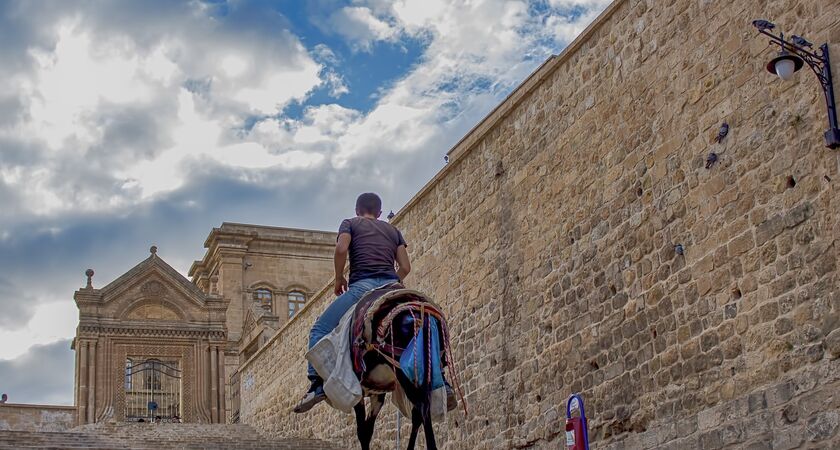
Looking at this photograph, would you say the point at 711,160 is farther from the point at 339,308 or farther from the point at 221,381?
the point at 221,381

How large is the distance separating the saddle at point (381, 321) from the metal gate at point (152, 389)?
21.3 m

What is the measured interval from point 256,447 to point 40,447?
312cm

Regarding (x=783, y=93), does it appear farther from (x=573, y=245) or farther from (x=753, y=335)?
(x=573, y=245)

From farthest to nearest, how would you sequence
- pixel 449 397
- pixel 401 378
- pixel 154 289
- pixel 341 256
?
pixel 154 289, pixel 341 256, pixel 449 397, pixel 401 378

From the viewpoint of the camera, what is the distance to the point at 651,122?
1102 centimetres

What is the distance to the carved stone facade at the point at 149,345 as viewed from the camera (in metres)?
28.5

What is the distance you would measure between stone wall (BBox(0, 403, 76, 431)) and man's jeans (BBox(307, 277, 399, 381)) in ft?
66.9

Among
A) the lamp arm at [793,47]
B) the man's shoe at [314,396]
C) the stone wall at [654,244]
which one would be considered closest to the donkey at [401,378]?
the man's shoe at [314,396]

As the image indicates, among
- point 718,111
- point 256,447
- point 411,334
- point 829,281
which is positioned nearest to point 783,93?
point 718,111

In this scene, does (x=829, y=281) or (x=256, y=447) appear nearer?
(x=829, y=281)

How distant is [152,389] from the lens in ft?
Answer: 97.2

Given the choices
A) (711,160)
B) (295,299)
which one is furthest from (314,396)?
(295,299)

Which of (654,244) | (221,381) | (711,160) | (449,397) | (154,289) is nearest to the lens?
(449,397)

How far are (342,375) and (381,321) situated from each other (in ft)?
1.55
